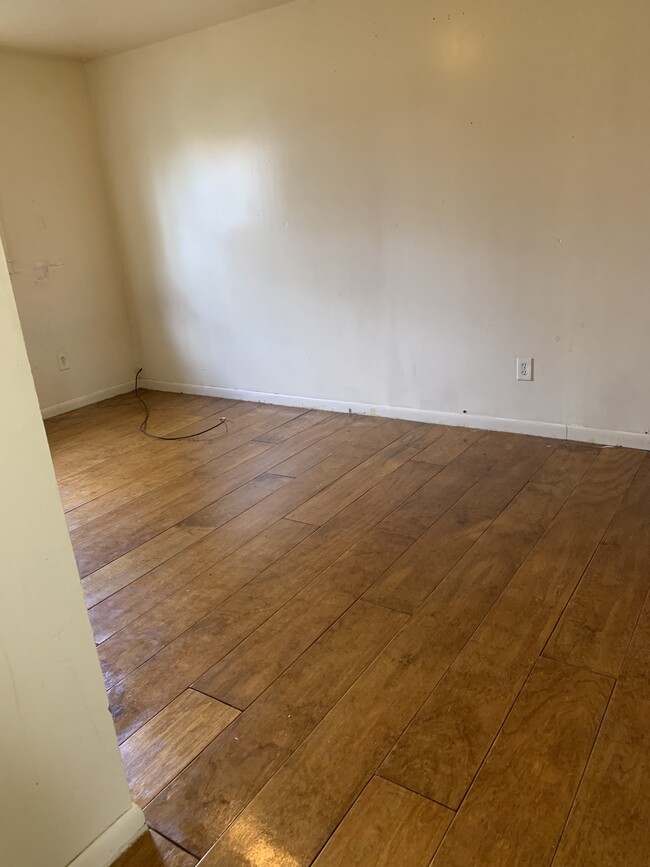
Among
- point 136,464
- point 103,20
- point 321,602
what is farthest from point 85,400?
point 321,602

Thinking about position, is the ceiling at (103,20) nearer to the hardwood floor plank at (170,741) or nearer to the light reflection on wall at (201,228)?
the light reflection on wall at (201,228)

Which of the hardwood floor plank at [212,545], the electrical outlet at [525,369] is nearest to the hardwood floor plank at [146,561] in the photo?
the hardwood floor plank at [212,545]

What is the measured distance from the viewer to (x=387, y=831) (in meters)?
1.23

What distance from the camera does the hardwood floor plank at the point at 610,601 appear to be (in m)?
1.67

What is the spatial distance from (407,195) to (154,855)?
9.62ft

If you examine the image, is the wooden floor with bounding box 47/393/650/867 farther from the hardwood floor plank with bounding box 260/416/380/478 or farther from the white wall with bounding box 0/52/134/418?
the white wall with bounding box 0/52/134/418

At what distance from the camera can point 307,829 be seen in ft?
4.09

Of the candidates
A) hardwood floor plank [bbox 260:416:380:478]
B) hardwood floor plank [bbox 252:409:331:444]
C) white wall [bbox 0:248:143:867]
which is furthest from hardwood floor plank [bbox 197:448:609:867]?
hardwood floor plank [bbox 252:409:331:444]

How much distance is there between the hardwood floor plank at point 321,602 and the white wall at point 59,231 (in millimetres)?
2797

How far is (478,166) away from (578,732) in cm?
249

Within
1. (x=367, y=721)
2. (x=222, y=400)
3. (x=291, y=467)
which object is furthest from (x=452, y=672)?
(x=222, y=400)

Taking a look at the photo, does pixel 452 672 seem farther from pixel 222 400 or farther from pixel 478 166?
pixel 222 400

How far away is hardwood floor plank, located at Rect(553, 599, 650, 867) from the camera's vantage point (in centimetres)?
115

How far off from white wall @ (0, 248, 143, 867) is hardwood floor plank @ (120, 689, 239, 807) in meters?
0.18
